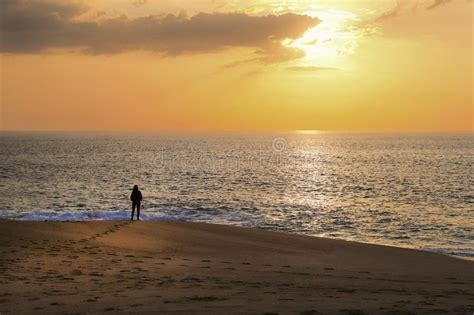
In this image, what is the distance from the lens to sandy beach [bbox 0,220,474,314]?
1110 centimetres

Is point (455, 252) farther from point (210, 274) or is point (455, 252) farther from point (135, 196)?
point (135, 196)

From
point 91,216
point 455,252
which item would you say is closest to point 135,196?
Answer: point 91,216

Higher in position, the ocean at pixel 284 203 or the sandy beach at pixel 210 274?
the sandy beach at pixel 210 274

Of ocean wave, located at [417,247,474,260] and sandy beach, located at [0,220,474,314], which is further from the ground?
sandy beach, located at [0,220,474,314]

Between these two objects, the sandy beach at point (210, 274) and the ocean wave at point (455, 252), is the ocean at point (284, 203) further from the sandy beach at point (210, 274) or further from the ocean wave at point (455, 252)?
the sandy beach at point (210, 274)

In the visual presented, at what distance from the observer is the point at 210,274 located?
49.2 feet

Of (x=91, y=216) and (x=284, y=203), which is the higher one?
(x=91, y=216)

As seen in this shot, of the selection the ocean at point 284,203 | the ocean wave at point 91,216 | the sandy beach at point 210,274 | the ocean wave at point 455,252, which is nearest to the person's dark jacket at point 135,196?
the ocean wave at point 91,216

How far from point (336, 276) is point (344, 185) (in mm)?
51242

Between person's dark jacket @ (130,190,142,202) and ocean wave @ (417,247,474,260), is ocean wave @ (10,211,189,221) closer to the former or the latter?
person's dark jacket @ (130,190,142,202)

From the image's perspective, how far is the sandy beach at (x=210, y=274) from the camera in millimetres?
11102

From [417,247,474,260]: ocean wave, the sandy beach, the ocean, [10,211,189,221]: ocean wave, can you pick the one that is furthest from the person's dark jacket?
[417,247,474,260]: ocean wave

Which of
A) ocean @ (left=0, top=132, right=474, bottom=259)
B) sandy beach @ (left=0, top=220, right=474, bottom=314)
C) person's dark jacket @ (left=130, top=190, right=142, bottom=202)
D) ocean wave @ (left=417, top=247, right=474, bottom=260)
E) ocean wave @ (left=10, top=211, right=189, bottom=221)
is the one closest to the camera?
sandy beach @ (left=0, top=220, right=474, bottom=314)

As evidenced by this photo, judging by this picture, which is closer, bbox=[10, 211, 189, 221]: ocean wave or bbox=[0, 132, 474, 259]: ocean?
bbox=[0, 132, 474, 259]: ocean
